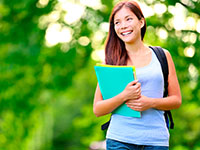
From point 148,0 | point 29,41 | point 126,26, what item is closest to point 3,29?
point 29,41

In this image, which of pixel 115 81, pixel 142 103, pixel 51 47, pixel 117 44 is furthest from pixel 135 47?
pixel 51 47

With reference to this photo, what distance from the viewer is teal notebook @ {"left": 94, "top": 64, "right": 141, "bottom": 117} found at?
8.13ft

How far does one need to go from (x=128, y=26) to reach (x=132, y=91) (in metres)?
0.44

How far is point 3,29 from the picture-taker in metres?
6.70

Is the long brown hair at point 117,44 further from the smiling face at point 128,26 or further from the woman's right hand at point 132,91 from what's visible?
the woman's right hand at point 132,91

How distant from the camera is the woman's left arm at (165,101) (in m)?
2.46

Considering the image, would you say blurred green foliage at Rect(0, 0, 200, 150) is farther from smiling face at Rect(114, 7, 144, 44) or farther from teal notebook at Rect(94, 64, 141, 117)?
teal notebook at Rect(94, 64, 141, 117)

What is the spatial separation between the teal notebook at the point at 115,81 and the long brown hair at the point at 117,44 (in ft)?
0.44

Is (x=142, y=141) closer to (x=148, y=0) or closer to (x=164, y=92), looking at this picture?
(x=164, y=92)

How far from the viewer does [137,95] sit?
8.07 ft

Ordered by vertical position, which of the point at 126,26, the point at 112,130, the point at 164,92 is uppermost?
the point at 126,26

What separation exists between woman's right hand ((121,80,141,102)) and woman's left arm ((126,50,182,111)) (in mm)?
34

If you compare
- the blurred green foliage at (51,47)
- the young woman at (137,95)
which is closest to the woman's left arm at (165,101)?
the young woman at (137,95)

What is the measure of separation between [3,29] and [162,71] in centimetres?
464
